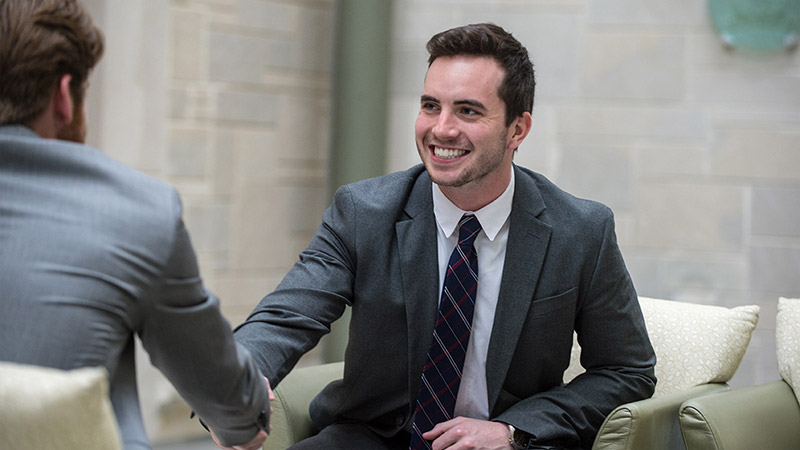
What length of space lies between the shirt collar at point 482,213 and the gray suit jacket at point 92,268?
32.8 inches

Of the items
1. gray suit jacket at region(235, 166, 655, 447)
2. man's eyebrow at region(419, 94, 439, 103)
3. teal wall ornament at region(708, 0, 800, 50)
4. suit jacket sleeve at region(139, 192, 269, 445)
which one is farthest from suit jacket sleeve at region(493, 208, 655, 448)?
teal wall ornament at region(708, 0, 800, 50)

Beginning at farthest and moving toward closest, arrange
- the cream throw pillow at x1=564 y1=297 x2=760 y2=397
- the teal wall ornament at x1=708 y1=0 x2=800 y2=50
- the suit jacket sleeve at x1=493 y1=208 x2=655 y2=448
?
the teal wall ornament at x1=708 y1=0 x2=800 y2=50, the cream throw pillow at x1=564 y1=297 x2=760 y2=397, the suit jacket sleeve at x1=493 y1=208 x2=655 y2=448

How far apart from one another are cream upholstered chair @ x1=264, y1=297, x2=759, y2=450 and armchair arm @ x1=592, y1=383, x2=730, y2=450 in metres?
0.03

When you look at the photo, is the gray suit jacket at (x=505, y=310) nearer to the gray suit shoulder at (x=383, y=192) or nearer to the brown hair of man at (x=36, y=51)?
the gray suit shoulder at (x=383, y=192)

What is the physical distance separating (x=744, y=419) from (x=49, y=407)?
1437 millimetres

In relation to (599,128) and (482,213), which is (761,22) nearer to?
(599,128)

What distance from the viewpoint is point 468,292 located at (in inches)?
77.5

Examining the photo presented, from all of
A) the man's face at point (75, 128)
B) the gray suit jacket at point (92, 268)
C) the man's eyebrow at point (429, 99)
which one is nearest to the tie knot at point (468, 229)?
the man's eyebrow at point (429, 99)

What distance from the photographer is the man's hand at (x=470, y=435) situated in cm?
185

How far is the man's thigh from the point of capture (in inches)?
77.5

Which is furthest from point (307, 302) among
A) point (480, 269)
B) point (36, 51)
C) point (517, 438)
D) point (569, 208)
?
point (36, 51)

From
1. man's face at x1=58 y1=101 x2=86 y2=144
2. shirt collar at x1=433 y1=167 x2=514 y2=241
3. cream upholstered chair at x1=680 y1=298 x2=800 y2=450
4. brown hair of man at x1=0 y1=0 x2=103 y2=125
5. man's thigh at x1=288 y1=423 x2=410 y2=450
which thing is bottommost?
man's thigh at x1=288 y1=423 x2=410 y2=450

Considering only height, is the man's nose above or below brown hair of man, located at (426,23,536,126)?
below

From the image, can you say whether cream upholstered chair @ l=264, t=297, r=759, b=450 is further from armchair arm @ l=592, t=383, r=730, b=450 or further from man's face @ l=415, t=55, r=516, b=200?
man's face @ l=415, t=55, r=516, b=200
